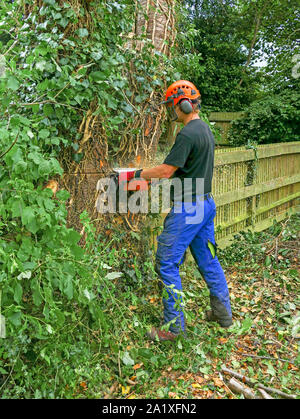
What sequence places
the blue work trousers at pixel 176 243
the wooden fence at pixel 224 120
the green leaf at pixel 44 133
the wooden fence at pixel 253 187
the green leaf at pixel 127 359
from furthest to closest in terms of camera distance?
the wooden fence at pixel 224 120
the wooden fence at pixel 253 187
the blue work trousers at pixel 176 243
the green leaf at pixel 127 359
the green leaf at pixel 44 133

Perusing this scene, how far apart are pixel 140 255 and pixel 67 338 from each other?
4.49 ft

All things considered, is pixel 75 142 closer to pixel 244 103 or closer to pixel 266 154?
pixel 266 154

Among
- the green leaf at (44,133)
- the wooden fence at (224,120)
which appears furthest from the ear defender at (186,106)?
the wooden fence at (224,120)

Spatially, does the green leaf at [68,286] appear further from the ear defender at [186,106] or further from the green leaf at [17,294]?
the ear defender at [186,106]

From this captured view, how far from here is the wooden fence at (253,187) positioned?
5.82 metres

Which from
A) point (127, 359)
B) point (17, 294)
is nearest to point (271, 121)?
point (127, 359)

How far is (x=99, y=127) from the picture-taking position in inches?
133

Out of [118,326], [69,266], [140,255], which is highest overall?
[69,266]

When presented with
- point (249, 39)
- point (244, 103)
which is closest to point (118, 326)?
point (244, 103)

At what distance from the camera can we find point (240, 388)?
117 inches


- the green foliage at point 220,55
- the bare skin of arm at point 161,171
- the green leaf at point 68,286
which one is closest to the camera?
the green leaf at point 68,286

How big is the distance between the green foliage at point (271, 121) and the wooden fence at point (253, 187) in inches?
98.2

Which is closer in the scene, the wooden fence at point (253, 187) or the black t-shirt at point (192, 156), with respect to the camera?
the black t-shirt at point (192, 156)

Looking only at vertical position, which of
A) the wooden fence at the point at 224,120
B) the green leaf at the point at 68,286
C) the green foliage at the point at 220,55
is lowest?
the green leaf at the point at 68,286
